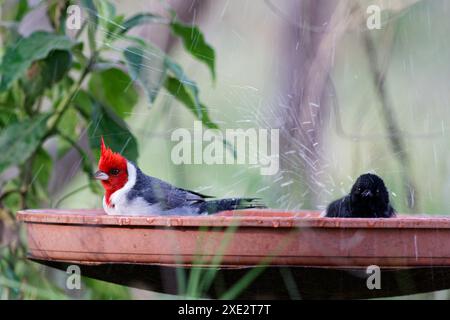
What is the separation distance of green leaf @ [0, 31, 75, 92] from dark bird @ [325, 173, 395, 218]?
3.39ft

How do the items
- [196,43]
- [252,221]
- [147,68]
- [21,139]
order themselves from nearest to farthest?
[252,221]
[147,68]
[21,139]
[196,43]

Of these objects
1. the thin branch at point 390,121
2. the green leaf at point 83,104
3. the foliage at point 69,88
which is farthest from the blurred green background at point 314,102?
the green leaf at point 83,104

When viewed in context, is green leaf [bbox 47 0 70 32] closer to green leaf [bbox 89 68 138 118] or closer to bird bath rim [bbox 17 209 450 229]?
green leaf [bbox 89 68 138 118]

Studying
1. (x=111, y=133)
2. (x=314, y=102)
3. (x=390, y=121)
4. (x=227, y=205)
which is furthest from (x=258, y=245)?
(x=390, y=121)

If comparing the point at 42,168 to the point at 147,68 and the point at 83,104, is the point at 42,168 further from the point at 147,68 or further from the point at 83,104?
the point at 147,68

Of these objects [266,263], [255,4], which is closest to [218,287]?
[266,263]

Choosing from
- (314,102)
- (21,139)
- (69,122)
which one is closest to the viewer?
(21,139)

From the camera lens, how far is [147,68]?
2.57 metres

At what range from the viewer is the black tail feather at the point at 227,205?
226cm

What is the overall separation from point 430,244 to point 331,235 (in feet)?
0.78

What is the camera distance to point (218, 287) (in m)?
2.27

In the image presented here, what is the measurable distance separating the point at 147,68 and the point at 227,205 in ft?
1.86

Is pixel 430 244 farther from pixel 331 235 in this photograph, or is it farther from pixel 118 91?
pixel 118 91

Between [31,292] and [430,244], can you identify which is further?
[31,292]
